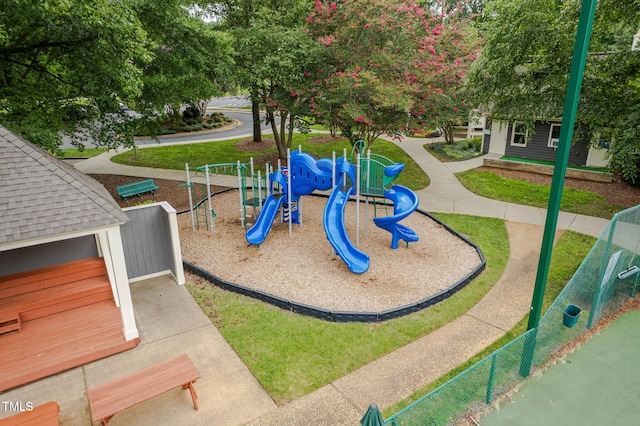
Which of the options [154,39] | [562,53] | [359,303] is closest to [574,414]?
[359,303]

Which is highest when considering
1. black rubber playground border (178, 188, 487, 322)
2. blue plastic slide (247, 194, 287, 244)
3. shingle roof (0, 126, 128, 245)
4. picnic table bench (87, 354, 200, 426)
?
shingle roof (0, 126, 128, 245)

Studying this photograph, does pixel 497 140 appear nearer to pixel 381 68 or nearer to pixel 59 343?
pixel 381 68

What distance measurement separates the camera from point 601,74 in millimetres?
12945

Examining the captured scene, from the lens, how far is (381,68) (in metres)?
13.9

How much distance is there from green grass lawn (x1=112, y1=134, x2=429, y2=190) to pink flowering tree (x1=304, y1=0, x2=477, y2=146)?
455 cm

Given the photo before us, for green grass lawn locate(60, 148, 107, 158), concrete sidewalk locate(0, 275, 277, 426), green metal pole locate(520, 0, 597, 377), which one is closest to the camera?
green metal pole locate(520, 0, 597, 377)

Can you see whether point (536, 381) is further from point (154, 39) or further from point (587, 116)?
point (154, 39)

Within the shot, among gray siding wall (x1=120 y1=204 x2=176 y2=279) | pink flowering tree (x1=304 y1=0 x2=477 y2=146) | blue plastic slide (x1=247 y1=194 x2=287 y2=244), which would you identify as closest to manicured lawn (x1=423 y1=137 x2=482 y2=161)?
pink flowering tree (x1=304 y1=0 x2=477 y2=146)

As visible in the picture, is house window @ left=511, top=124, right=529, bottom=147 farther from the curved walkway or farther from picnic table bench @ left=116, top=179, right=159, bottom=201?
picnic table bench @ left=116, top=179, right=159, bottom=201

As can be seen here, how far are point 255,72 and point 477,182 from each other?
419 inches

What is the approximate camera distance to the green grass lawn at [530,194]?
588 inches

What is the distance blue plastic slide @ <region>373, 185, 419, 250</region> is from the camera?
10.6 m

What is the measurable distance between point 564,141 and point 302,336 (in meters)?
5.42

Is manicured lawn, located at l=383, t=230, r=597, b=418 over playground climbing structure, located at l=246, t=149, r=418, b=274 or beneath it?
beneath
